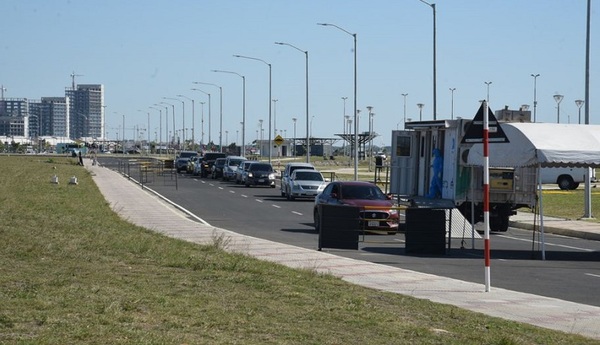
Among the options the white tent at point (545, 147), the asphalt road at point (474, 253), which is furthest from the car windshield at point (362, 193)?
the white tent at point (545, 147)

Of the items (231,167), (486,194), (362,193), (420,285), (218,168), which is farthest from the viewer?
(218,168)

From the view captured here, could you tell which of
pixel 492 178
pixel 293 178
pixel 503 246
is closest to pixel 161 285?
pixel 503 246

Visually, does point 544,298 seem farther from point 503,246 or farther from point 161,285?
point 503,246

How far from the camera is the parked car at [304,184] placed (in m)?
48.3

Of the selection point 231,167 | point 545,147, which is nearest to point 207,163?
point 231,167

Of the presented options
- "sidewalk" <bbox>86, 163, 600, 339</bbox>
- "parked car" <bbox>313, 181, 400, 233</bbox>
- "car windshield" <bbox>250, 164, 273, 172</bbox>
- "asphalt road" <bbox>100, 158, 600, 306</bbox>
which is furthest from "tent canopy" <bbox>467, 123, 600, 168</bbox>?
"car windshield" <bbox>250, 164, 273, 172</bbox>

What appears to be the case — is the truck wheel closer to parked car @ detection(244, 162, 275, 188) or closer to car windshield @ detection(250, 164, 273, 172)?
parked car @ detection(244, 162, 275, 188)

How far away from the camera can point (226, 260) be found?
60.8ft

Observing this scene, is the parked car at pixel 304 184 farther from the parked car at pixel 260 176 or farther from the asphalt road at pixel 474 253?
the parked car at pixel 260 176

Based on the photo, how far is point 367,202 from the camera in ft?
96.5

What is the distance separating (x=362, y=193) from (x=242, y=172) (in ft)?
118

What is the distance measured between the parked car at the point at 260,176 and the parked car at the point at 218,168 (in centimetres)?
1288

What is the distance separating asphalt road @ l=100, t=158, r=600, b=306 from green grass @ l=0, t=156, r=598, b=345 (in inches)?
156

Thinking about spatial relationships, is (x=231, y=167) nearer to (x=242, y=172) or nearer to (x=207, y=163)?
(x=242, y=172)
